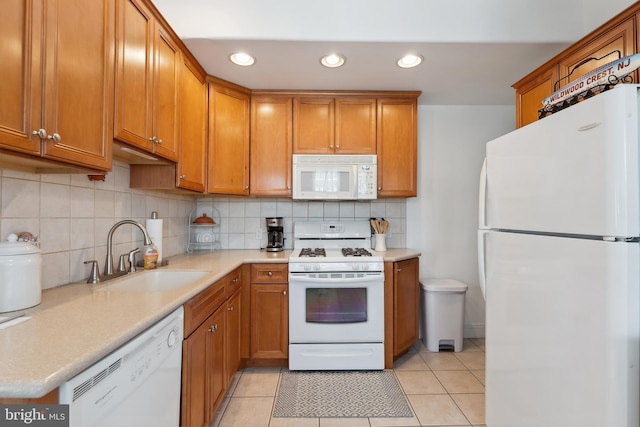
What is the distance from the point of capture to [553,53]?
2.00m

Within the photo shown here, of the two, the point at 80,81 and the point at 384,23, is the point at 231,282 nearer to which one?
the point at 80,81

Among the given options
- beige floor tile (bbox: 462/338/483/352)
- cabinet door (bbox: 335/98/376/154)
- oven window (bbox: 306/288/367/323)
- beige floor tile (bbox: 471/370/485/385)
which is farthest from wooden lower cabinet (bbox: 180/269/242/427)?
beige floor tile (bbox: 462/338/483/352)

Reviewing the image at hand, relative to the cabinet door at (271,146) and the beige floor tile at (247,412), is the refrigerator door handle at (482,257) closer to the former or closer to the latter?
the beige floor tile at (247,412)

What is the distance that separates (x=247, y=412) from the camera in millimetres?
1869

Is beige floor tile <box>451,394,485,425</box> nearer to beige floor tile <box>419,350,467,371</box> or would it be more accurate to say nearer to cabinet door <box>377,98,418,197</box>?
beige floor tile <box>419,350,467,371</box>

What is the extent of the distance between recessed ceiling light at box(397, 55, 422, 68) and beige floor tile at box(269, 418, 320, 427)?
7.96 ft

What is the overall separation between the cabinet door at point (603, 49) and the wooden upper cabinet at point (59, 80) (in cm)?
227

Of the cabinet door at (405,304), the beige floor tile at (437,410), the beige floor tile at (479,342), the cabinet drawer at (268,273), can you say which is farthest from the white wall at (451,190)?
the cabinet drawer at (268,273)

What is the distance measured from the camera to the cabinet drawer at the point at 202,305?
1335 millimetres

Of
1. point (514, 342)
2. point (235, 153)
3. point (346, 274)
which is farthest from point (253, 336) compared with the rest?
point (514, 342)

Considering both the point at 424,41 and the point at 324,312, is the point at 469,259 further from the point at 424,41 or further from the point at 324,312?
the point at 424,41

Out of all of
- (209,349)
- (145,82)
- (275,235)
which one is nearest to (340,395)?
(209,349)

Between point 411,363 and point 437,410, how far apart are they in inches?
23.5

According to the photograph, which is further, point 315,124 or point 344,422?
point 315,124
